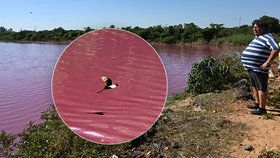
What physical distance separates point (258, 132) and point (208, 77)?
14.1 feet

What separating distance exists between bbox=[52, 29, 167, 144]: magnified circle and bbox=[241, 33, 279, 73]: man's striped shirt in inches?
186

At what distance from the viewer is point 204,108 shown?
7.73m

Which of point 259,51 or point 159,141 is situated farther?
point 259,51

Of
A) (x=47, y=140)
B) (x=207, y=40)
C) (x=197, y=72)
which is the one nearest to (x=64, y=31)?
(x=207, y=40)

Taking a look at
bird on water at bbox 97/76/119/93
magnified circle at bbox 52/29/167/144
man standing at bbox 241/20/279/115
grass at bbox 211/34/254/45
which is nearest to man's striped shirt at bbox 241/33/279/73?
man standing at bbox 241/20/279/115

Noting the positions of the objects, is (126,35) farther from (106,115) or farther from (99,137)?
(99,137)

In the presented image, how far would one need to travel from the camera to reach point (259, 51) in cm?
591

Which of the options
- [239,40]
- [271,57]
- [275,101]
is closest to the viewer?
[271,57]

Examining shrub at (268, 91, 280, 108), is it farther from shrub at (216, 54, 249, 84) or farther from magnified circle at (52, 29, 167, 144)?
magnified circle at (52, 29, 167, 144)

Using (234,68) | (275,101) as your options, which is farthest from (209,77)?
(275,101)

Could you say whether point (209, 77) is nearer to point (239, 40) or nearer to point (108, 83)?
point (108, 83)

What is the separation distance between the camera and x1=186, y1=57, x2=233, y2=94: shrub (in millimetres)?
9922

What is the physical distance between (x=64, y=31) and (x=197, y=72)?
62.0 meters

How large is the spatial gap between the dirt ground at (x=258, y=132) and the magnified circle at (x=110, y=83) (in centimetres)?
383
